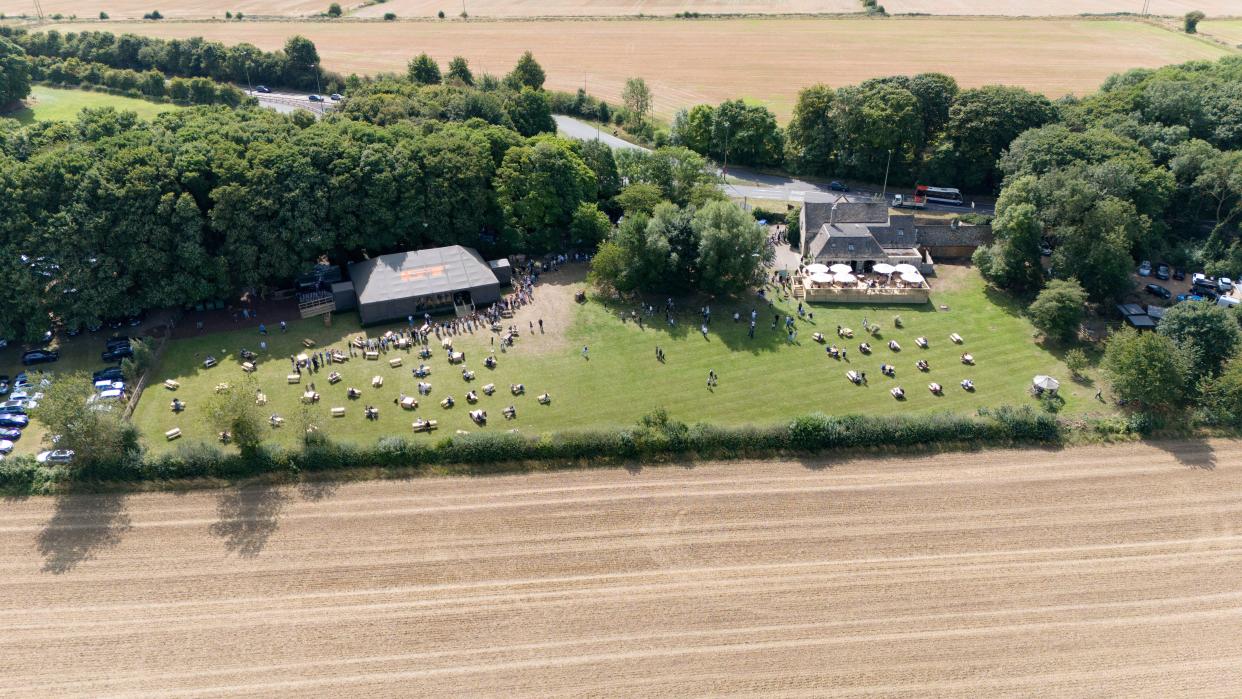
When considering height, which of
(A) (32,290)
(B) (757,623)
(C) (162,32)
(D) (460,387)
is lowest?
(B) (757,623)

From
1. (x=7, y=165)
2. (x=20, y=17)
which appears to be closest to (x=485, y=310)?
(x=7, y=165)

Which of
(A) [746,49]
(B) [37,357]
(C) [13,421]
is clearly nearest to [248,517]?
(C) [13,421]

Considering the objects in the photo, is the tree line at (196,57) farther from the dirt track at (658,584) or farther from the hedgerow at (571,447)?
the dirt track at (658,584)

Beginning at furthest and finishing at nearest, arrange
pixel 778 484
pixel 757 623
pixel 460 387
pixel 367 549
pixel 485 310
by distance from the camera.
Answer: pixel 485 310, pixel 460 387, pixel 778 484, pixel 367 549, pixel 757 623

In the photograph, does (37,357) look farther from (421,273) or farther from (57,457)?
(421,273)

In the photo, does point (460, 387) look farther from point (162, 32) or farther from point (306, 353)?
point (162, 32)

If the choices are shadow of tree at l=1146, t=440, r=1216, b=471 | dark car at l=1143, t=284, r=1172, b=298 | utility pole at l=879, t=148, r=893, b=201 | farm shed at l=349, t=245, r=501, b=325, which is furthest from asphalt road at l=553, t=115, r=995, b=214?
shadow of tree at l=1146, t=440, r=1216, b=471
